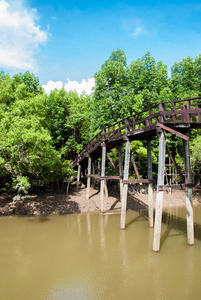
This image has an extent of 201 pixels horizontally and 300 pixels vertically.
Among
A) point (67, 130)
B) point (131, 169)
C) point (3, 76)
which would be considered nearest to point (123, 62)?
point (67, 130)

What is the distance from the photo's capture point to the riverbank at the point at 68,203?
527 inches

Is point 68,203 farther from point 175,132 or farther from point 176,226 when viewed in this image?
point 175,132

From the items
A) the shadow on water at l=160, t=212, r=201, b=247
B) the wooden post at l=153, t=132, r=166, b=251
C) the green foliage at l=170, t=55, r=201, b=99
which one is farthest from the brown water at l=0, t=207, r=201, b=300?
the green foliage at l=170, t=55, r=201, b=99

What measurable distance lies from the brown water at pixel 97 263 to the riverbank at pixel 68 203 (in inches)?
107

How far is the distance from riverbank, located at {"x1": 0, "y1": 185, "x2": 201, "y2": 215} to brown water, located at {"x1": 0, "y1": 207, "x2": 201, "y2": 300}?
2714 millimetres

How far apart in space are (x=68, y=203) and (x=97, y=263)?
27.5 feet

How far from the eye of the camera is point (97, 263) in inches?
256

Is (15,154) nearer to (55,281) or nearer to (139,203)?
(55,281)

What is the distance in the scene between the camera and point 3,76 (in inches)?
879

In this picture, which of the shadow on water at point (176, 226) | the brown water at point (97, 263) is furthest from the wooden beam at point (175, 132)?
the shadow on water at point (176, 226)

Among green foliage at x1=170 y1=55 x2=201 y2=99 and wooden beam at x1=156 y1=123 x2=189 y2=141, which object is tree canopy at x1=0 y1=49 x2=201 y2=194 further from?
wooden beam at x1=156 y1=123 x2=189 y2=141

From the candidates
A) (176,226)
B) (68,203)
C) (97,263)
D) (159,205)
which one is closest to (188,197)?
(159,205)

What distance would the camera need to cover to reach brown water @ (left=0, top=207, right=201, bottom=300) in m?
5.05

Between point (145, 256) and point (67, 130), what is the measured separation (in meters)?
19.8
